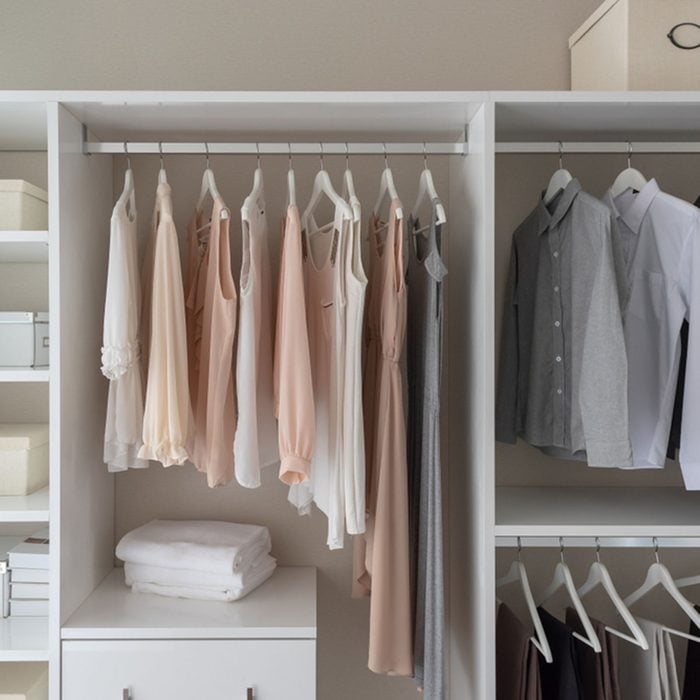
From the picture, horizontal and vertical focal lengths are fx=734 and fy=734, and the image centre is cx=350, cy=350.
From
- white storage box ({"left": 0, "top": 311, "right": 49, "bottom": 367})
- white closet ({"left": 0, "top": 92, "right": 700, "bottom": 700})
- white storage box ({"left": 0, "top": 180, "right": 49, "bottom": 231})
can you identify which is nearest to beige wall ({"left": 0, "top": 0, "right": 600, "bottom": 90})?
white closet ({"left": 0, "top": 92, "right": 700, "bottom": 700})

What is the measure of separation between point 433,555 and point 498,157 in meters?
1.25

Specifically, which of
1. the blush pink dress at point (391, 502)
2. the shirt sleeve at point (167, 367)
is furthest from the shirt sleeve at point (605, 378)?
the shirt sleeve at point (167, 367)

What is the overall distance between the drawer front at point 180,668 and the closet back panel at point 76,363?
129 millimetres

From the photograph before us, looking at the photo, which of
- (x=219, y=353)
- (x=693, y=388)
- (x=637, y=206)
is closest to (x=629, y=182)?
(x=637, y=206)

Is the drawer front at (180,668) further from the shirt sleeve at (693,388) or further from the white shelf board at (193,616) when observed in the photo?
the shirt sleeve at (693,388)

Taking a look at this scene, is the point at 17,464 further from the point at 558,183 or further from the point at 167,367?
the point at 558,183

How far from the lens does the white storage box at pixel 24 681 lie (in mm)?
1865

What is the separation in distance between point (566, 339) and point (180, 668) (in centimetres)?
127

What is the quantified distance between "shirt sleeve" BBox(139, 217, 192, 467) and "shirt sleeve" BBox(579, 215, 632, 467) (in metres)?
0.96

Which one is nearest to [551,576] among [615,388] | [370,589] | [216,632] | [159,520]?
[370,589]

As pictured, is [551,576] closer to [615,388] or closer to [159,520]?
[615,388]

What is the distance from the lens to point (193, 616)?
6.21ft

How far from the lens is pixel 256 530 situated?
84.4 inches

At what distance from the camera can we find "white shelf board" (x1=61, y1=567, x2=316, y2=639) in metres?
1.81
